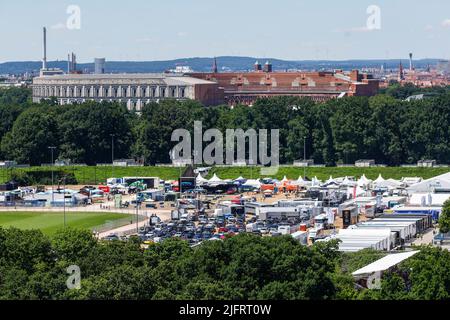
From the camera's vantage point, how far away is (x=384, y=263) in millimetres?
32500

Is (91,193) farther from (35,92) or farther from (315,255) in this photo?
(35,92)

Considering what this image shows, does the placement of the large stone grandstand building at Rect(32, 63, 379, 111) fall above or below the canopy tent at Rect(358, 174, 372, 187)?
above

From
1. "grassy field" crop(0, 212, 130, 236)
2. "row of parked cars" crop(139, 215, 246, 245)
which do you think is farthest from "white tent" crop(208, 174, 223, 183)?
"row of parked cars" crop(139, 215, 246, 245)

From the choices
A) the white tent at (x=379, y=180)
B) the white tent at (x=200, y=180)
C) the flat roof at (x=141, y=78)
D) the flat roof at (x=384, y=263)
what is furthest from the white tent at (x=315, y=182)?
the flat roof at (x=141, y=78)

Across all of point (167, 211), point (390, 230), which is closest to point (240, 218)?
point (167, 211)

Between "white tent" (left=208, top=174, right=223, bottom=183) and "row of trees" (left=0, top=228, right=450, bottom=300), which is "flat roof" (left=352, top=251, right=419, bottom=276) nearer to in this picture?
"row of trees" (left=0, top=228, right=450, bottom=300)

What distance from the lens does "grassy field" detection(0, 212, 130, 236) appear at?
51875mm

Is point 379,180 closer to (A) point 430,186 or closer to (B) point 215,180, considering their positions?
(A) point 430,186

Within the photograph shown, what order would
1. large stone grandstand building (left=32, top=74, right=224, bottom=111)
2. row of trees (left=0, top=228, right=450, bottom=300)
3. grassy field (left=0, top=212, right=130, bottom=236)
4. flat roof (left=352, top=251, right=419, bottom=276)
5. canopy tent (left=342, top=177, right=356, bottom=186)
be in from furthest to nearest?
large stone grandstand building (left=32, top=74, right=224, bottom=111), canopy tent (left=342, top=177, right=356, bottom=186), grassy field (left=0, top=212, right=130, bottom=236), flat roof (left=352, top=251, right=419, bottom=276), row of trees (left=0, top=228, right=450, bottom=300)

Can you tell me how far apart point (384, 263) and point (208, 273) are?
568 centimetres

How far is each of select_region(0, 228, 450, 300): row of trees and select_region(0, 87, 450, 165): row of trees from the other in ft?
147

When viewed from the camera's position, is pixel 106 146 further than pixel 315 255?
Yes
